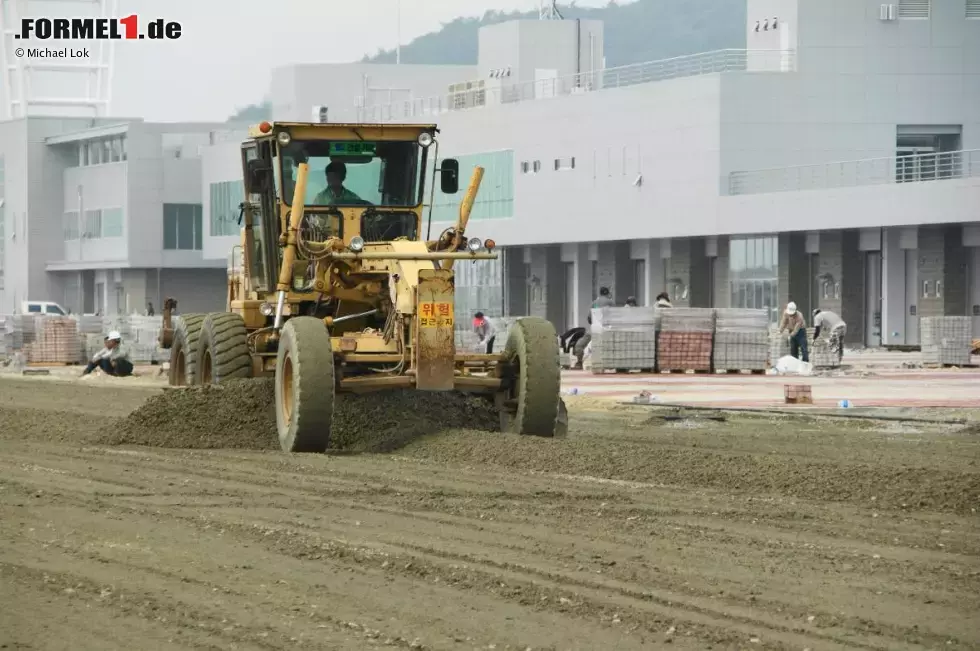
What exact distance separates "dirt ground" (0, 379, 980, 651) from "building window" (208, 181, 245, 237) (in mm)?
67563

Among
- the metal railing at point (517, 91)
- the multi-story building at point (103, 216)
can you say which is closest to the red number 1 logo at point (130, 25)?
the multi-story building at point (103, 216)

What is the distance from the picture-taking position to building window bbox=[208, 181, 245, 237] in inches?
3359

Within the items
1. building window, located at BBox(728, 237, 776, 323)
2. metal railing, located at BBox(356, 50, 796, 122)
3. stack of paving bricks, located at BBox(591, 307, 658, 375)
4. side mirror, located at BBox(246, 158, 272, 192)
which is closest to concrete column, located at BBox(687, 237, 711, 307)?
building window, located at BBox(728, 237, 776, 323)

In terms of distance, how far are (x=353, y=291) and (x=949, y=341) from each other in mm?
25517

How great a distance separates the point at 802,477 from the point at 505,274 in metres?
57.3

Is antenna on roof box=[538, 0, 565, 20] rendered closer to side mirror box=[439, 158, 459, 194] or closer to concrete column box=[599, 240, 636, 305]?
concrete column box=[599, 240, 636, 305]

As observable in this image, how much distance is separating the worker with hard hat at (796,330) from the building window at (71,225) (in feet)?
207

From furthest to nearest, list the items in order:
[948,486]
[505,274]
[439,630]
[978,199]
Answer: [505,274], [978,199], [948,486], [439,630]

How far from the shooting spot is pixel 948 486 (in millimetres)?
13375

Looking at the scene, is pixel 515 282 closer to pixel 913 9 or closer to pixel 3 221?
pixel 913 9

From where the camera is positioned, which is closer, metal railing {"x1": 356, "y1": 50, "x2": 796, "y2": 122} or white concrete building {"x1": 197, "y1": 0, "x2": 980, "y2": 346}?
white concrete building {"x1": 197, "y1": 0, "x2": 980, "y2": 346}

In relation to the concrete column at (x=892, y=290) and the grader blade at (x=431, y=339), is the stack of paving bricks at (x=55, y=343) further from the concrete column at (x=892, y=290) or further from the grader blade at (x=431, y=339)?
the grader blade at (x=431, y=339)

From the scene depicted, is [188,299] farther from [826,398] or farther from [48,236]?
[826,398]

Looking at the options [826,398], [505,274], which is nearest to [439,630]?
[826,398]
